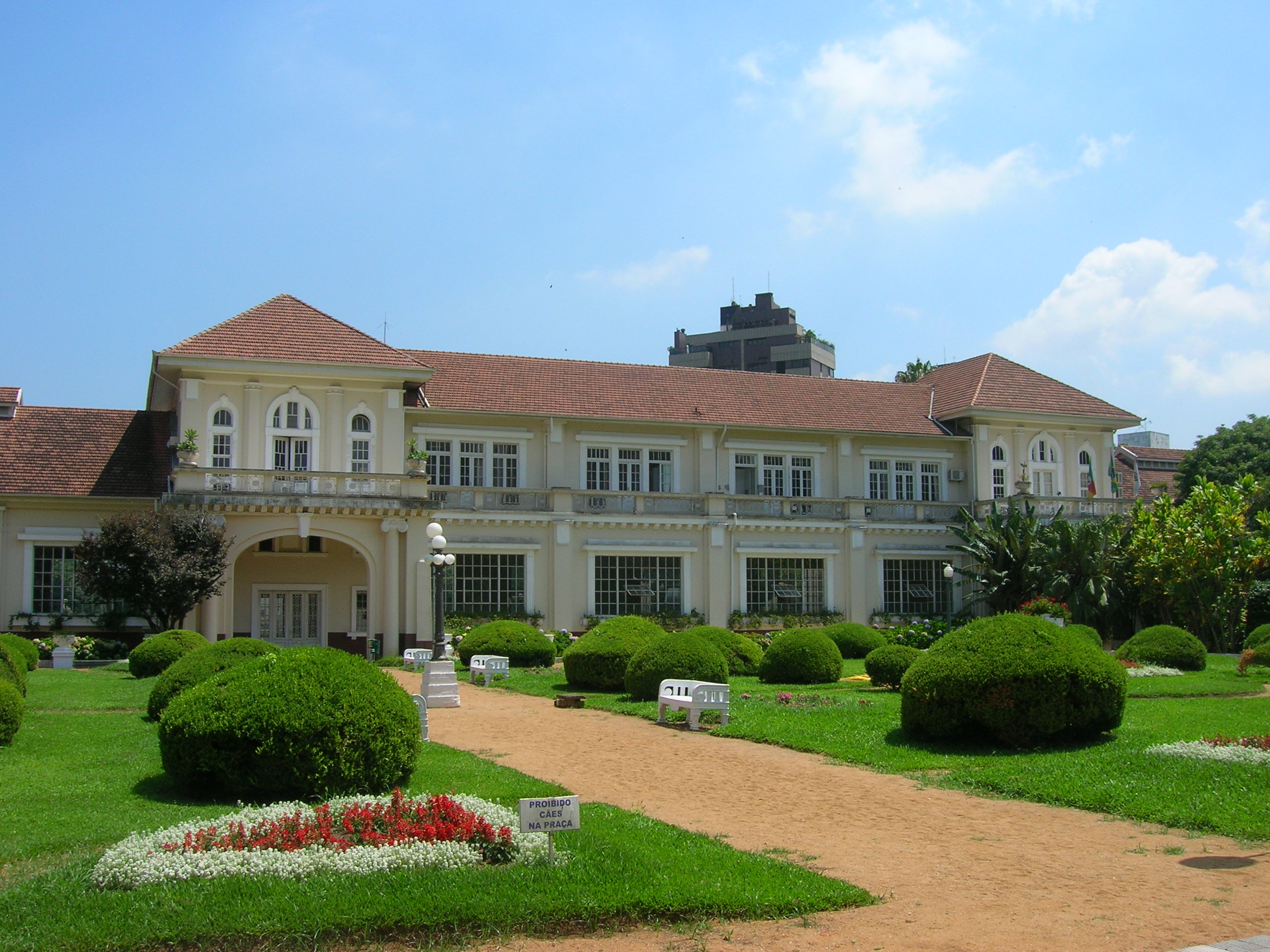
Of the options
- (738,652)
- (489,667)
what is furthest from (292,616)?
(738,652)

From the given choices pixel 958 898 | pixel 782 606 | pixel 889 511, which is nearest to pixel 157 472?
pixel 782 606

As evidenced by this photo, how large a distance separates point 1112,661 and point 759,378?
27.5 meters

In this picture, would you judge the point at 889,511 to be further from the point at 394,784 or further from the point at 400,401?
the point at 394,784

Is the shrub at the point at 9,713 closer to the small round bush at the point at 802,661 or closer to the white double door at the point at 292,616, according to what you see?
the small round bush at the point at 802,661

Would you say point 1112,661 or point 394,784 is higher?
point 1112,661

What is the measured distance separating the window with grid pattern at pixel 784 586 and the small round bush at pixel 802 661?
1403cm

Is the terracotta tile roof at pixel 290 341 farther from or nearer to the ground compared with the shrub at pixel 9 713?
farther from the ground

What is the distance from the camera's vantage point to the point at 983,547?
35.0 metres

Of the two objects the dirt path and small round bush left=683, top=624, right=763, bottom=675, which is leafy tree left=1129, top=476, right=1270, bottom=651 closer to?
small round bush left=683, top=624, right=763, bottom=675

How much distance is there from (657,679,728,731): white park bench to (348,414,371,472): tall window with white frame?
17477mm

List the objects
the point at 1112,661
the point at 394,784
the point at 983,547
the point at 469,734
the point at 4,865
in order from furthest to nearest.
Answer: the point at 983,547, the point at 469,734, the point at 1112,661, the point at 394,784, the point at 4,865

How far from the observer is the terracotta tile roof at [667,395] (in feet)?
116

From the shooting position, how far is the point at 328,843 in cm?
815

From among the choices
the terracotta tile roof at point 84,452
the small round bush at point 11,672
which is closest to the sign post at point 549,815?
the small round bush at point 11,672
